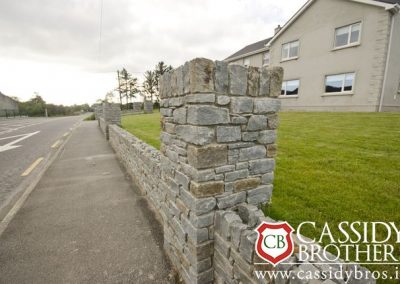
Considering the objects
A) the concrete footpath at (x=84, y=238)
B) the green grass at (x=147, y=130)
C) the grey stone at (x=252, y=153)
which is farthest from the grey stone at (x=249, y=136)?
the green grass at (x=147, y=130)

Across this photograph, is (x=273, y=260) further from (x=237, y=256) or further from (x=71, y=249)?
(x=71, y=249)

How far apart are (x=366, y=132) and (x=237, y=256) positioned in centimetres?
815

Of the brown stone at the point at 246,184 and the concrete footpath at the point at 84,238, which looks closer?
the brown stone at the point at 246,184

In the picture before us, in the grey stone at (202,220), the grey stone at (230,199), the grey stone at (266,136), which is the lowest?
the grey stone at (202,220)

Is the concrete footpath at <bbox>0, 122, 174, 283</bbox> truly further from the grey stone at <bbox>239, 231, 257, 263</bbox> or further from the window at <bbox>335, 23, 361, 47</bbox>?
the window at <bbox>335, 23, 361, 47</bbox>

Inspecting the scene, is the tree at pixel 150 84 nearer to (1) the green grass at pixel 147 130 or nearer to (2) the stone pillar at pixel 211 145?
(1) the green grass at pixel 147 130

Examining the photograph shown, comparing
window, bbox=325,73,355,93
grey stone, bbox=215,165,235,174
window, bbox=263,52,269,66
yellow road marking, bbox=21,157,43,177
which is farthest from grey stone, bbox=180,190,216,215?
window, bbox=263,52,269,66

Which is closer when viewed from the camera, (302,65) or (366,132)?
(366,132)

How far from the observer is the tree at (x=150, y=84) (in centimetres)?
6147

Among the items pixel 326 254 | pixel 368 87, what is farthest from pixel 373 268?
Answer: pixel 368 87

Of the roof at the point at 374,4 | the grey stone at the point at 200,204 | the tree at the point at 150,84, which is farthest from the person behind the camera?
the tree at the point at 150,84

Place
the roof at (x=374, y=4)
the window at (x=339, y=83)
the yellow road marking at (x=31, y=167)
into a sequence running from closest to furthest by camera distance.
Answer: the yellow road marking at (x=31, y=167), the roof at (x=374, y=4), the window at (x=339, y=83)

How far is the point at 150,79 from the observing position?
61719mm

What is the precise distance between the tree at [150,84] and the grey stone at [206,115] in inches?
2498
